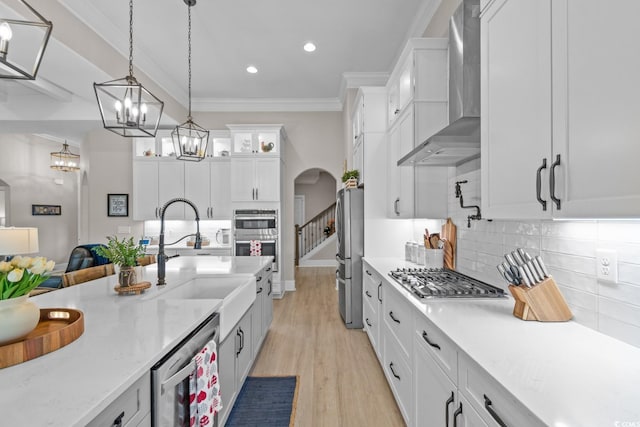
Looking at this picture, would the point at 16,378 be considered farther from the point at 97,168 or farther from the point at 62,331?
the point at 97,168

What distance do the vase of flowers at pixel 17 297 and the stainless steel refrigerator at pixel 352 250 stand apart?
118 inches

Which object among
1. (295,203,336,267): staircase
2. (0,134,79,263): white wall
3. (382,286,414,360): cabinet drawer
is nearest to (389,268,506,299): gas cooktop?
(382,286,414,360): cabinet drawer

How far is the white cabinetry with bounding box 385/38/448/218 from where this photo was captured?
2555 mm

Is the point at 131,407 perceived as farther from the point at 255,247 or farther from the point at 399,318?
the point at 255,247

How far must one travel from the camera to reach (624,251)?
1151 mm

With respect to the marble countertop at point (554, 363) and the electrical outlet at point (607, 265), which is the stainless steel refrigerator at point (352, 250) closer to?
the marble countertop at point (554, 363)

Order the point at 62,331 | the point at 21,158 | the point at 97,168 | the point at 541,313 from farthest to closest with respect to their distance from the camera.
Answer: the point at 21,158 → the point at 97,168 → the point at 541,313 → the point at 62,331

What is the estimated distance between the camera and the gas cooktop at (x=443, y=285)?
175 centimetres

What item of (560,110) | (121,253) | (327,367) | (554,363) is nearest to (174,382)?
Answer: (121,253)

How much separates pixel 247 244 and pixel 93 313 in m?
3.76

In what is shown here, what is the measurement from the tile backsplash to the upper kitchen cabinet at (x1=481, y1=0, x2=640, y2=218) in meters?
0.34

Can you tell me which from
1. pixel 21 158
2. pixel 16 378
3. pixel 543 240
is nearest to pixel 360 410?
pixel 543 240

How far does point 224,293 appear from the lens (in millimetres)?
2488

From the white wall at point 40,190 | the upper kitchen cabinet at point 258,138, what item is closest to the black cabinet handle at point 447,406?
the upper kitchen cabinet at point 258,138
